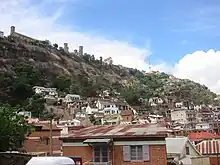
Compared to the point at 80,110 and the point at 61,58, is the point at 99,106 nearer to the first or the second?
the point at 80,110

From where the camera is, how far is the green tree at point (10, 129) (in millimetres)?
24422

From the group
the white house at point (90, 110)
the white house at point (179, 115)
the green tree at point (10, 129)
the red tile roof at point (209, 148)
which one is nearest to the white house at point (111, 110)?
the white house at point (90, 110)

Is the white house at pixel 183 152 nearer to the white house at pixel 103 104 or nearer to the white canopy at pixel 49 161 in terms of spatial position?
the white canopy at pixel 49 161

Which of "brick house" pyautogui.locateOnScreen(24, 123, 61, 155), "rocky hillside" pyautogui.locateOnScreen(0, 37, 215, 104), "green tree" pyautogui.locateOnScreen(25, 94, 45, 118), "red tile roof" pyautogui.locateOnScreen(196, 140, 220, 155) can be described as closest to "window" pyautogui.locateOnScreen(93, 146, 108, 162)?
"red tile roof" pyautogui.locateOnScreen(196, 140, 220, 155)

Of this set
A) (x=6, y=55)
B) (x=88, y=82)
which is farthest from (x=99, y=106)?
(x=6, y=55)

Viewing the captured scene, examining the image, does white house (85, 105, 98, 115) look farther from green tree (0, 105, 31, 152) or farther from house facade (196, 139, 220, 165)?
green tree (0, 105, 31, 152)

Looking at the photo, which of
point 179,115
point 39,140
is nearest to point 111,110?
point 179,115

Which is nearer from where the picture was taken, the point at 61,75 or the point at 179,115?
the point at 179,115

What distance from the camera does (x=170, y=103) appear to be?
134750mm

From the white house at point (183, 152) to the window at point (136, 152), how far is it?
20.4 feet

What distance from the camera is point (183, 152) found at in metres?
28.2

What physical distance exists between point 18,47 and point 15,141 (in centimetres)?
10069

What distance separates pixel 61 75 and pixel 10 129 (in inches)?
3704

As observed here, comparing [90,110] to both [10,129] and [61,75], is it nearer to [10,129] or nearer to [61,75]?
[61,75]
